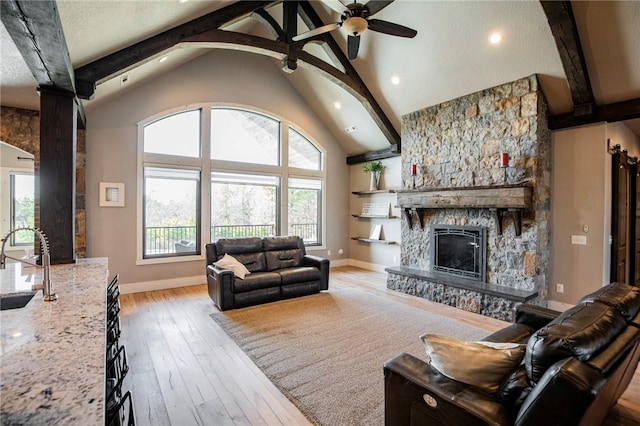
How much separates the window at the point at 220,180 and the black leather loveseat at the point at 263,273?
4.53 feet

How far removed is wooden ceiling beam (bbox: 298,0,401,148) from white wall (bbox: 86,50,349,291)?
176cm

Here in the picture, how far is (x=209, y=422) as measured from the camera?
2219 mm

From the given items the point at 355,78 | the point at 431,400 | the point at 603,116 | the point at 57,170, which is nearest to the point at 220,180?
the point at 57,170

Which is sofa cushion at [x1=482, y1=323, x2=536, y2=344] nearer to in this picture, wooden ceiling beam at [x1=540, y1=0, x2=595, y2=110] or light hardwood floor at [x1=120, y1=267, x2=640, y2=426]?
light hardwood floor at [x1=120, y1=267, x2=640, y2=426]

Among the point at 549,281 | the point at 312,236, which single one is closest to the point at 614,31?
the point at 549,281

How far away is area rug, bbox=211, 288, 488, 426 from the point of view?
2.46m

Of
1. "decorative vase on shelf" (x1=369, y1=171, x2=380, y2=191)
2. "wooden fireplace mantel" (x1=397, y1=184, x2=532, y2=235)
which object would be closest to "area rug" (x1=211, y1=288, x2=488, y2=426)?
"wooden fireplace mantel" (x1=397, y1=184, x2=532, y2=235)

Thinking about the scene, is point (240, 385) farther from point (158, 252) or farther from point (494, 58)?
point (494, 58)

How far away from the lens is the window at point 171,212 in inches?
227

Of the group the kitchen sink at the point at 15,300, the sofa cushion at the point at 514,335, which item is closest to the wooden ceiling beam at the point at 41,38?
the kitchen sink at the point at 15,300

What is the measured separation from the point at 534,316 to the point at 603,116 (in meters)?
3.39

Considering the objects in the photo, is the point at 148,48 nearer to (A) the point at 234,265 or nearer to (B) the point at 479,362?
(A) the point at 234,265

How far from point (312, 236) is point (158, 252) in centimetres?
356

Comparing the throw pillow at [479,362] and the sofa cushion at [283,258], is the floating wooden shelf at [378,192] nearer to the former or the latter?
the sofa cushion at [283,258]
